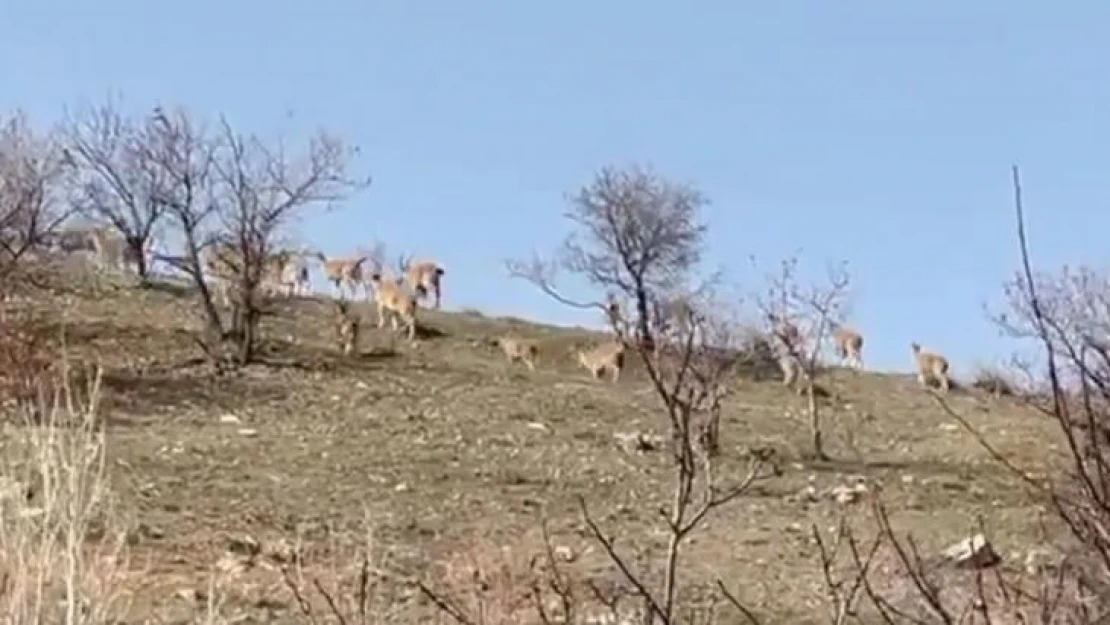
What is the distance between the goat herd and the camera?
26828mm

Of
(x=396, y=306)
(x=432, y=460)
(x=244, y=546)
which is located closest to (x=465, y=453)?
(x=432, y=460)

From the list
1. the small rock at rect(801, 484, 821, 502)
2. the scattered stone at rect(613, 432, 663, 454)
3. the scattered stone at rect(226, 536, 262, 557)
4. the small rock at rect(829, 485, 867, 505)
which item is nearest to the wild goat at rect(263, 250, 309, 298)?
the scattered stone at rect(613, 432, 663, 454)

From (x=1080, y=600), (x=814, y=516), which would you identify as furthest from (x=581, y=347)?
(x=1080, y=600)

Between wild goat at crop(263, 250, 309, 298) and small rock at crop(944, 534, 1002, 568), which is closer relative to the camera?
small rock at crop(944, 534, 1002, 568)

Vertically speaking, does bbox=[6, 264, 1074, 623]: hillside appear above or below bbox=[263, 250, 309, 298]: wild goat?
below

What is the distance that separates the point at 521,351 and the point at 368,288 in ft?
18.5

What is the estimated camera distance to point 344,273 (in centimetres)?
3391

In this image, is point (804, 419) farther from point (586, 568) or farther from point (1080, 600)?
point (1080, 600)

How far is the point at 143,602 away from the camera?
894 cm

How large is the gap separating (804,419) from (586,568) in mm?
13501

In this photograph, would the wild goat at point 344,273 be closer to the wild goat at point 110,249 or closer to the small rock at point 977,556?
the wild goat at point 110,249

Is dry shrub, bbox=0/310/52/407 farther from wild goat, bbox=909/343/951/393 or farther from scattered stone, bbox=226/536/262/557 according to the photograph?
wild goat, bbox=909/343/951/393

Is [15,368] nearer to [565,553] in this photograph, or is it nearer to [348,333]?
[565,553]

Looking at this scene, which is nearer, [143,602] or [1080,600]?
[1080,600]
